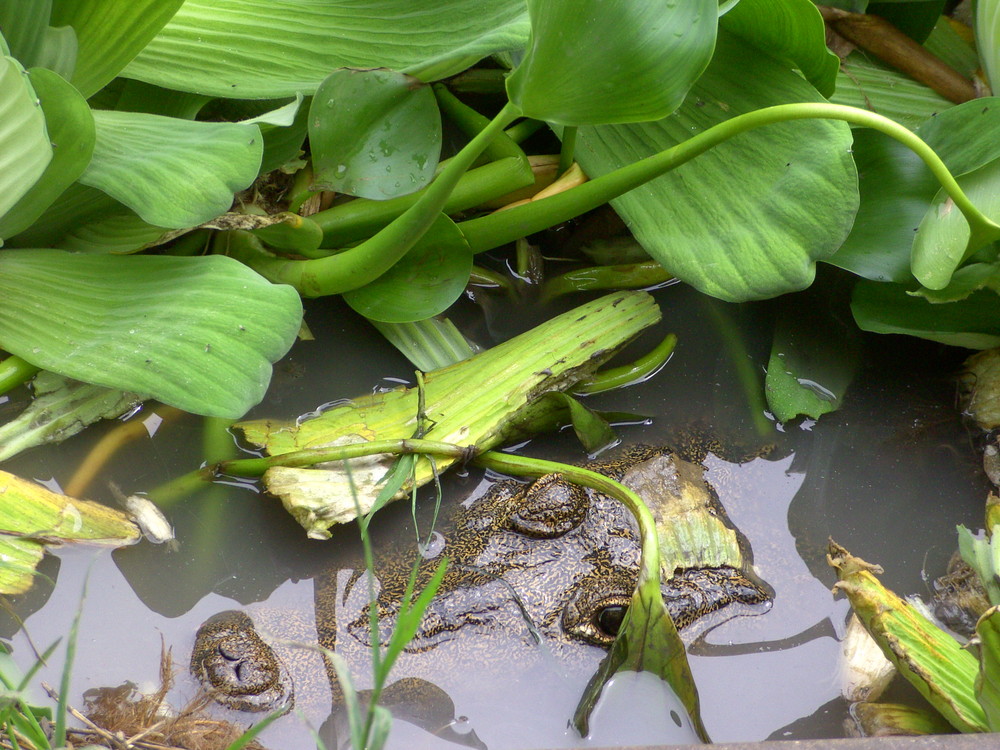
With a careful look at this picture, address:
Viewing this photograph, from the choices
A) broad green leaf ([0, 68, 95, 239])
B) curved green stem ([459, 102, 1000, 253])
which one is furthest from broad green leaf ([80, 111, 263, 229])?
curved green stem ([459, 102, 1000, 253])

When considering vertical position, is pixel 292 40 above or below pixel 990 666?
above

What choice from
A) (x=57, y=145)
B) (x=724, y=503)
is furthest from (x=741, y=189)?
(x=57, y=145)

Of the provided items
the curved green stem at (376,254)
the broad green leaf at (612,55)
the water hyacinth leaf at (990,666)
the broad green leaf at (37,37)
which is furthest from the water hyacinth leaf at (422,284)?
the water hyacinth leaf at (990,666)

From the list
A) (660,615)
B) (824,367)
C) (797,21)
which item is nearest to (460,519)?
(660,615)

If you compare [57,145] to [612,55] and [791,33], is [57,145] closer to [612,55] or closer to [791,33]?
[612,55]

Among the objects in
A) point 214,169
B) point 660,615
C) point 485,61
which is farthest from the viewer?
point 485,61

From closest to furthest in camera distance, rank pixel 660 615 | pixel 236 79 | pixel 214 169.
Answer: pixel 660 615
pixel 214 169
pixel 236 79

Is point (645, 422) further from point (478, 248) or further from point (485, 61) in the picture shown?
point (485, 61)
